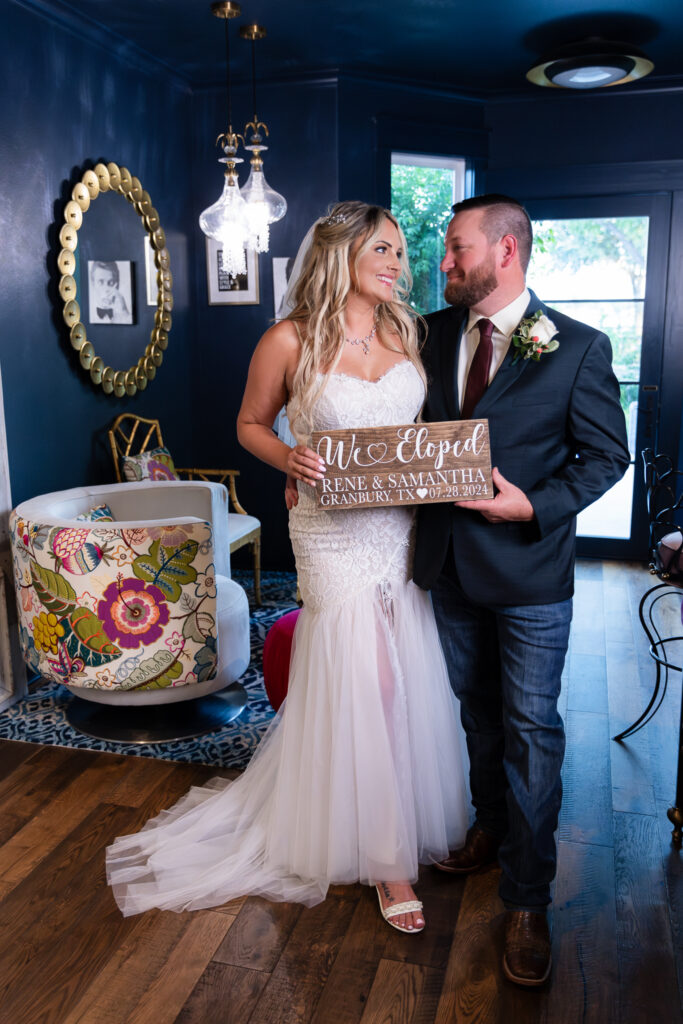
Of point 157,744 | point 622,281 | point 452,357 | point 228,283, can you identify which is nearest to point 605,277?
point 622,281

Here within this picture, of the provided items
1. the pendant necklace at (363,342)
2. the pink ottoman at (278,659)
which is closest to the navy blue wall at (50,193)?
the pink ottoman at (278,659)

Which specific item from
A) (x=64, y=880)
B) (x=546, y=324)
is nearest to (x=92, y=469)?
(x=64, y=880)

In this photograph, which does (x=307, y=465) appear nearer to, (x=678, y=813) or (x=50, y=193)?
(x=678, y=813)

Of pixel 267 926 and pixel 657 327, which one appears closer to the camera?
pixel 267 926

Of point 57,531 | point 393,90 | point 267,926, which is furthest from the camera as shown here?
point 393,90

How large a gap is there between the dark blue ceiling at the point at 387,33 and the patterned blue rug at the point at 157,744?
2.98 meters

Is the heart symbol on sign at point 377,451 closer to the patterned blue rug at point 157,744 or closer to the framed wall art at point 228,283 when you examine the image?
the patterned blue rug at point 157,744

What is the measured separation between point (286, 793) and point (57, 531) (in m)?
1.27

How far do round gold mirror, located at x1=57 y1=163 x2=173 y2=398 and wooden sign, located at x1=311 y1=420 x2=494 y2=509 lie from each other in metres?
2.55

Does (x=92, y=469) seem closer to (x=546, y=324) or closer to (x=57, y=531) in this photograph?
(x=57, y=531)

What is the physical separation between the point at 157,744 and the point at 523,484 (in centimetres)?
183

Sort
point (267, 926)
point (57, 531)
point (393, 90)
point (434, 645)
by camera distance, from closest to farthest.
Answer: point (267, 926)
point (434, 645)
point (57, 531)
point (393, 90)

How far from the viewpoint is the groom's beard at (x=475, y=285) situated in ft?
6.44

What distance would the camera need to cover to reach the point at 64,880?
7.63 feet
